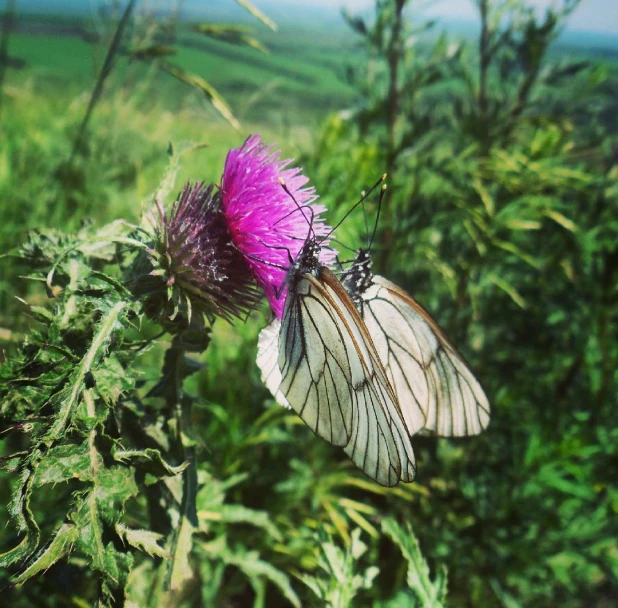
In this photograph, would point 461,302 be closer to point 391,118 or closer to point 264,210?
point 391,118

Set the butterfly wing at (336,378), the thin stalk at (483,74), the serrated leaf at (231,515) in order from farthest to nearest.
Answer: the thin stalk at (483,74)
the serrated leaf at (231,515)
the butterfly wing at (336,378)

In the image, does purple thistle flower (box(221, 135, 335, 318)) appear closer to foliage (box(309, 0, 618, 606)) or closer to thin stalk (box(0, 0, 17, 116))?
foliage (box(309, 0, 618, 606))

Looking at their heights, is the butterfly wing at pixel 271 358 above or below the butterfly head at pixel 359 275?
below

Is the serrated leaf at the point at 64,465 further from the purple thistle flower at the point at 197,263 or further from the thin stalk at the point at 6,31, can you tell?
the thin stalk at the point at 6,31

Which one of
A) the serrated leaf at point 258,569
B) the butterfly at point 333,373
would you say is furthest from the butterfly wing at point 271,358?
the serrated leaf at point 258,569

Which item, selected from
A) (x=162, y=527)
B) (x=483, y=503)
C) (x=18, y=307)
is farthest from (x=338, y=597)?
(x=18, y=307)

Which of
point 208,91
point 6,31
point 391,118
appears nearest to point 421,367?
point 208,91
